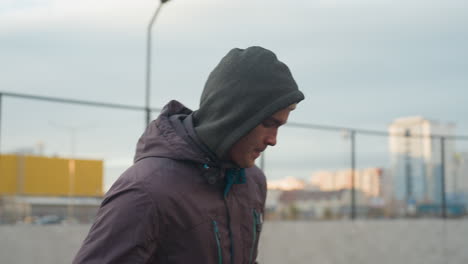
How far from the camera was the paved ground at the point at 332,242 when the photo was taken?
23.0ft

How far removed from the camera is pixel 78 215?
7582 mm

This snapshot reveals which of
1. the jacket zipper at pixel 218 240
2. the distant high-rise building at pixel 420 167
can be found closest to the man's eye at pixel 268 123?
the jacket zipper at pixel 218 240

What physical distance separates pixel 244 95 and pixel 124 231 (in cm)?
46

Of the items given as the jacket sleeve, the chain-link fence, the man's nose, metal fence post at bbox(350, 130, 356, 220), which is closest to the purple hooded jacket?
the jacket sleeve

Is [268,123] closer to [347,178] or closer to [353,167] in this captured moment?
[353,167]

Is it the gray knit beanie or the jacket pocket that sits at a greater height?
the gray knit beanie

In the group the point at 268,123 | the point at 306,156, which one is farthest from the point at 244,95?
the point at 306,156

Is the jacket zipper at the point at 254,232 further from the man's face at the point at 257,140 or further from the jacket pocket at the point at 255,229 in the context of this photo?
the man's face at the point at 257,140

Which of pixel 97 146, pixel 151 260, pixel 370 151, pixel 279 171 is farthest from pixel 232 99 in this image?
pixel 370 151

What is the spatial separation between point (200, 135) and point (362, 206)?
955cm

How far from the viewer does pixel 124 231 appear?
1.37 metres

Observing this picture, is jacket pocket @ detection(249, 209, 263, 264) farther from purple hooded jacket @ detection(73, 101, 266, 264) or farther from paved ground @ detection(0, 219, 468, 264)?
paved ground @ detection(0, 219, 468, 264)

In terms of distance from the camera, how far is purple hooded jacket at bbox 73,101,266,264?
138cm

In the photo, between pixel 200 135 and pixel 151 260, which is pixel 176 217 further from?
pixel 200 135
